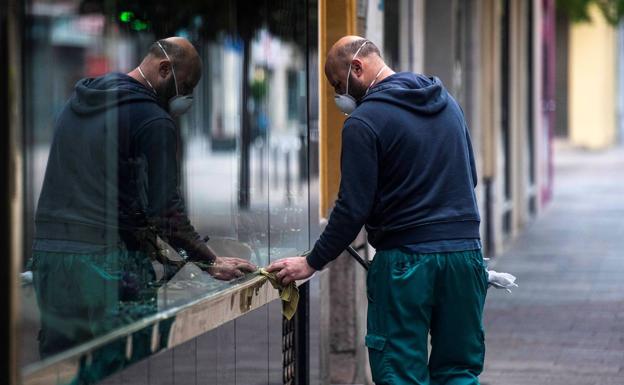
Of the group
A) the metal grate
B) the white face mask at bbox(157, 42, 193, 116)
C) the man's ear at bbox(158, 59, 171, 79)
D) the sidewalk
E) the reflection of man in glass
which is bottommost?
the sidewalk

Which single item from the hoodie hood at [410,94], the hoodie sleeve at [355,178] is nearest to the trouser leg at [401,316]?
the hoodie sleeve at [355,178]

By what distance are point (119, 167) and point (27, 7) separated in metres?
0.81

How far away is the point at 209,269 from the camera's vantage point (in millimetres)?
4664

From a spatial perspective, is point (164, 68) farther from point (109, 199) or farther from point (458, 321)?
point (458, 321)

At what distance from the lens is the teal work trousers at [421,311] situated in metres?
4.52

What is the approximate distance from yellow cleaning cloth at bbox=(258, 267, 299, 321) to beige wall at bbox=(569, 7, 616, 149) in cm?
3280

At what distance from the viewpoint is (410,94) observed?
14.9ft

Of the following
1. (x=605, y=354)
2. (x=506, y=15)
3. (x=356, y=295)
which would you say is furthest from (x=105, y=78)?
(x=506, y=15)

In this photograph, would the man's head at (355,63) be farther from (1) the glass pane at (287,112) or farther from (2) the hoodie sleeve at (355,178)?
(1) the glass pane at (287,112)

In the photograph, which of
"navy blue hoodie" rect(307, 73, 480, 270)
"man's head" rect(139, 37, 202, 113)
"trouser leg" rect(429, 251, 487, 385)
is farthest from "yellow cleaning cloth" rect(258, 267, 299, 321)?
"man's head" rect(139, 37, 202, 113)

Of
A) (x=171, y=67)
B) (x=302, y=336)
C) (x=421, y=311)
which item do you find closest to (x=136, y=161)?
(x=171, y=67)

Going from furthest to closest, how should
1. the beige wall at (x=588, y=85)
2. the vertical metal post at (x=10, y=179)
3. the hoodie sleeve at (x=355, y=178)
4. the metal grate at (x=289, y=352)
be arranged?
the beige wall at (x=588, y=85) < the metal grate at (x=289, y=352) < the hoodie sleeve at (x=355, y=178) < the vertical metal post at (x=10, y=179)

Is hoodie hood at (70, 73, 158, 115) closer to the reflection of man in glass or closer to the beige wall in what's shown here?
the reflection of man in glass

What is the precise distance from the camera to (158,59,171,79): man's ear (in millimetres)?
4195
